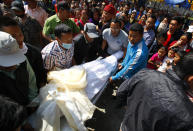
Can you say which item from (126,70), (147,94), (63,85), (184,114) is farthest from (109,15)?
(184,114)

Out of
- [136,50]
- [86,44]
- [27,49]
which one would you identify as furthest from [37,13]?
[136,50]

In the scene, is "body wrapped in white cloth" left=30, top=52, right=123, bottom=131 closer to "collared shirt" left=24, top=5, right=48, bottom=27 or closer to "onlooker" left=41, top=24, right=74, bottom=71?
"onlooker" left=41, top=24, right=74, bottom=71

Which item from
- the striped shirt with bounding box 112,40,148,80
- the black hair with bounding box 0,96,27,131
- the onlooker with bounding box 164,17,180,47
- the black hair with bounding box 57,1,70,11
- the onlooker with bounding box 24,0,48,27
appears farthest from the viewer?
the onlooker with bounding box 164,17,180,47

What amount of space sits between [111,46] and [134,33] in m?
0.78

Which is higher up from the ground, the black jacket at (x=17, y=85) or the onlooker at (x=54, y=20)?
the onlooker at (x=54, y=20)

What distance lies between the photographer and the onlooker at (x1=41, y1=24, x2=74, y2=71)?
1.77 metres

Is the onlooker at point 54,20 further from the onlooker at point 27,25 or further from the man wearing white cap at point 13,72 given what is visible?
the man wearing white cap at point 13,72

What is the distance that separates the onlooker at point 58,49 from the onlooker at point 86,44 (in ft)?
2.17

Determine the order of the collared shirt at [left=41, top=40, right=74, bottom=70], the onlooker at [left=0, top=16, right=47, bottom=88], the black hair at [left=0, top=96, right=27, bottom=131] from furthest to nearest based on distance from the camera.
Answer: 1. the collared shirt at [left=41, top=40, right=74, bottom=70]
2. the onlooker at [left=0, top=16, right=47, bottom=88]
3. the black hair at [left=0, top=96, right=27, bottom=131]

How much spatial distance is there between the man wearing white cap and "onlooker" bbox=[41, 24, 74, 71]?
1.58 ft

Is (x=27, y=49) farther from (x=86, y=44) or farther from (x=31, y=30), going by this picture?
(x=86, y=44)

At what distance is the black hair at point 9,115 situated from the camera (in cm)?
68

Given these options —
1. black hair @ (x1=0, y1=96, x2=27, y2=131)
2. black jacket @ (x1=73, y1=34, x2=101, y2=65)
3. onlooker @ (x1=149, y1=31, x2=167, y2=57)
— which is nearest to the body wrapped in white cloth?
black hair @ (x1=0, y1=96, x2=27, y2=131)

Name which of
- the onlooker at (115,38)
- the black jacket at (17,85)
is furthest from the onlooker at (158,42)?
the black jacket at (17,85)
